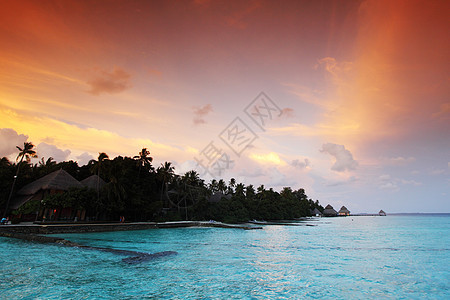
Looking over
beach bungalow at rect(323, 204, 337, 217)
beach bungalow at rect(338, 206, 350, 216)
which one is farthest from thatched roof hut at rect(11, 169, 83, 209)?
beach bungalow at rect(338, 206, 350, 216)

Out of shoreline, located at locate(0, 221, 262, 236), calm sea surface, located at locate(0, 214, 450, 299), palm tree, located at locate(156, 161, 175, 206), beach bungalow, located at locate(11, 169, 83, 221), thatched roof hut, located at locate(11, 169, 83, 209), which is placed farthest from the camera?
palm tree, located at locate(156, 161, 175, 206)

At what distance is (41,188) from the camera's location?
28344 millimetres

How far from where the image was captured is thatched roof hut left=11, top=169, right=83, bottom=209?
2847 cm

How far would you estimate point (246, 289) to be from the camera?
8789mm

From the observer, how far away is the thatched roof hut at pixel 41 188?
28469mm

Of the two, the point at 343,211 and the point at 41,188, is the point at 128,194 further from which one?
the point at 343,211

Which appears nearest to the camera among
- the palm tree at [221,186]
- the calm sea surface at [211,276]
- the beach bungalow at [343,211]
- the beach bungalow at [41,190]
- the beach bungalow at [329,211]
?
the calm sea surface at [211,276]

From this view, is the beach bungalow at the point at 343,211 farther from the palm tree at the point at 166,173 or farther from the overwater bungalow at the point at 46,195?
the overwater bungalow at the point at 46,195

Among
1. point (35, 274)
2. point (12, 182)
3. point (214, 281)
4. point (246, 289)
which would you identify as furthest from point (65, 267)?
point (12, 182)

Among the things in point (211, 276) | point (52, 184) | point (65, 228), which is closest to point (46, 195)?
point (52, 184)

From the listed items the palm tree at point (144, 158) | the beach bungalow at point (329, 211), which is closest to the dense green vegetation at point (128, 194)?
the palm tree at point (144, 158)

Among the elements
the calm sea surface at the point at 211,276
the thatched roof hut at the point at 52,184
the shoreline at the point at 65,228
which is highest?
the thatched roof hut at the point at 52,184

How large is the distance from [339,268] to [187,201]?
35.1m

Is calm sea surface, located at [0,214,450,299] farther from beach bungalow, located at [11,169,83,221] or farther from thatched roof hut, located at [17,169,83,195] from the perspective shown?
thatched roof hut, located at [17,169,83,195]
